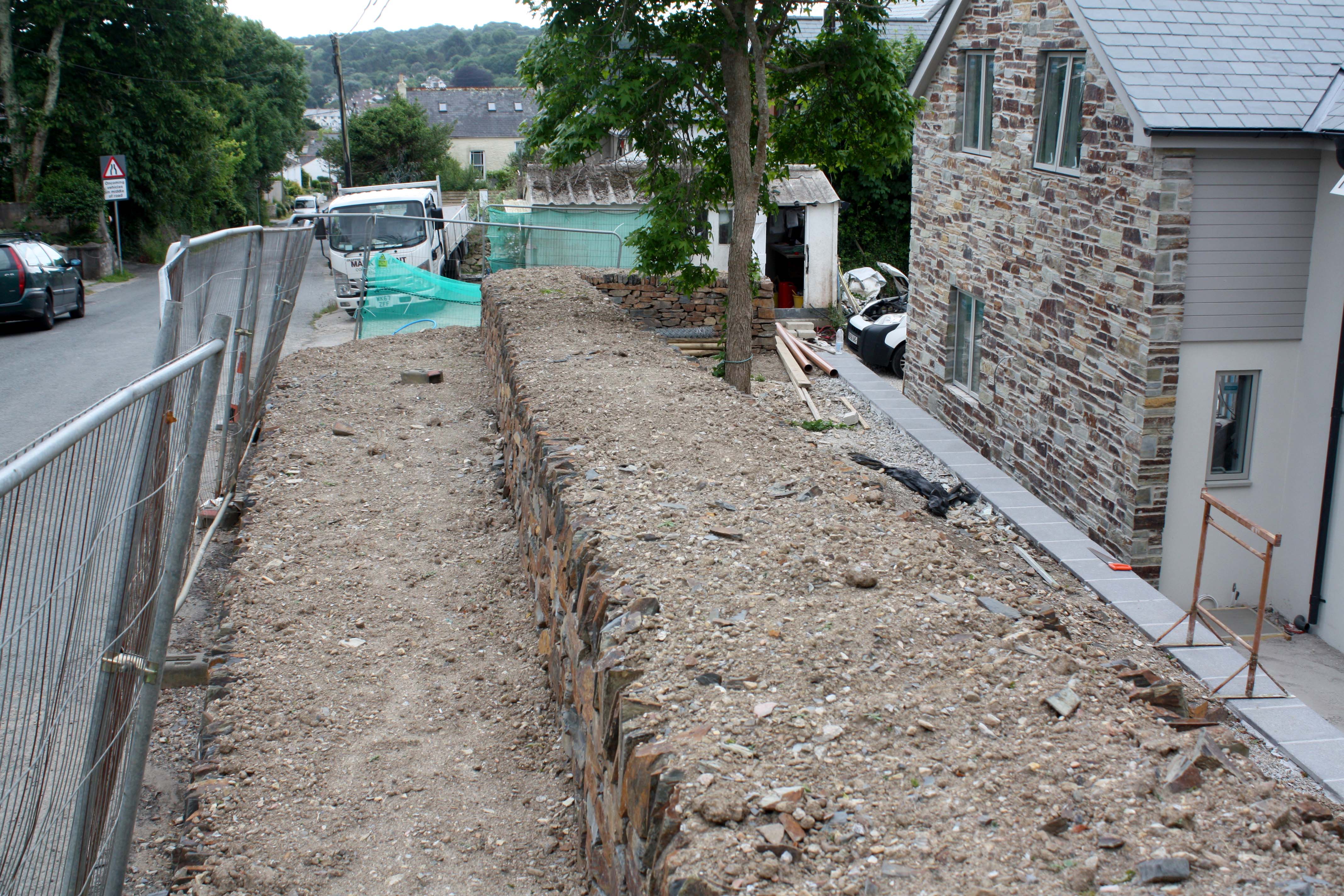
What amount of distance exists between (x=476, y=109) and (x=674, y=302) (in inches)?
2418

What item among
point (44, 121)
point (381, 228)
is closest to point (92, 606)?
point (381, 228)

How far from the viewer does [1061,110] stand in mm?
11305

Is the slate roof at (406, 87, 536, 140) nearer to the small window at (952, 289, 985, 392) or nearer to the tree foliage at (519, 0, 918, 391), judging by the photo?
the small window at (952, 289, 985, 392)

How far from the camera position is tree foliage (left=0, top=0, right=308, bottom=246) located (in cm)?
2938

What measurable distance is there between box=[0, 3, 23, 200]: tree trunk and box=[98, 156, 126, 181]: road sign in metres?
3.84

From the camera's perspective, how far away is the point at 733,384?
40.4 ft

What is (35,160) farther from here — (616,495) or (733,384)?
(616,495)

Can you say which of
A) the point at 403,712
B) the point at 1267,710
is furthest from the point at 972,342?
the point at 403,712

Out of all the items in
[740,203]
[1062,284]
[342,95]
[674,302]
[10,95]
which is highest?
[342,95]

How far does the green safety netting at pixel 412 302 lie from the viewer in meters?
16.6

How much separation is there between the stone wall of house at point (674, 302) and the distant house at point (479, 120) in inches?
2039

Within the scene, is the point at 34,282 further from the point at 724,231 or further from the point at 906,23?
the point at 906,23

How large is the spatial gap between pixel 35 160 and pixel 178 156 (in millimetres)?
5282

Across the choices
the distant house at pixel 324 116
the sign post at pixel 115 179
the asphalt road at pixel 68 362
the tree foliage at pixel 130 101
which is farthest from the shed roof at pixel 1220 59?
the distant house at pixel 324 116
